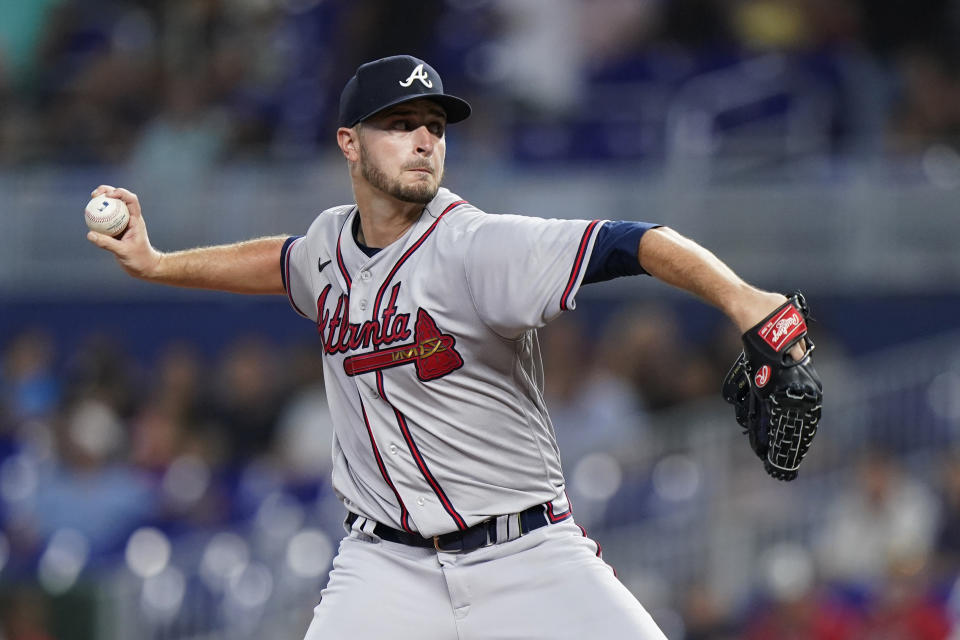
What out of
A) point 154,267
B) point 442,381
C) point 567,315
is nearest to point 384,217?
point 442,381

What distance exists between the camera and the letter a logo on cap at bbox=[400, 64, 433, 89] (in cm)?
397

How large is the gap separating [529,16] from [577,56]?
0.46 meters

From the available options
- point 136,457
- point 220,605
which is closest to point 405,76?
point 220,605

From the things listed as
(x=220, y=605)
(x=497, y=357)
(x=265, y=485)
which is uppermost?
(x=497, y=357)

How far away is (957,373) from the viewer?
811 cm

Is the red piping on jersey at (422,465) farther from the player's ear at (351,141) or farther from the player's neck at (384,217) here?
the player's ear at (351,141)

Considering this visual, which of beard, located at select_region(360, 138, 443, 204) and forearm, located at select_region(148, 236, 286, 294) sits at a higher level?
beard, located at select_region(360, 138, 443, 204)

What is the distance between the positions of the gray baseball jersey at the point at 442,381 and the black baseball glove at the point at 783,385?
0.60m

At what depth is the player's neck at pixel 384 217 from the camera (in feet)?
13.4

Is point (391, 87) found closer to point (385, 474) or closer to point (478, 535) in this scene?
point (385, 474)

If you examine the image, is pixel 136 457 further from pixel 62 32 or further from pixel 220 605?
pixel 62 32

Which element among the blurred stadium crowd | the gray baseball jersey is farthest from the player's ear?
the blurred stadium crowd

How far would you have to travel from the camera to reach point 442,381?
391cm

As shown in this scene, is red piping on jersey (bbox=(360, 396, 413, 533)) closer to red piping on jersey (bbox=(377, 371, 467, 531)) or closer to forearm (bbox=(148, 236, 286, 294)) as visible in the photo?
red piping on jersey (bbox=(377, 371, 467, 531))
